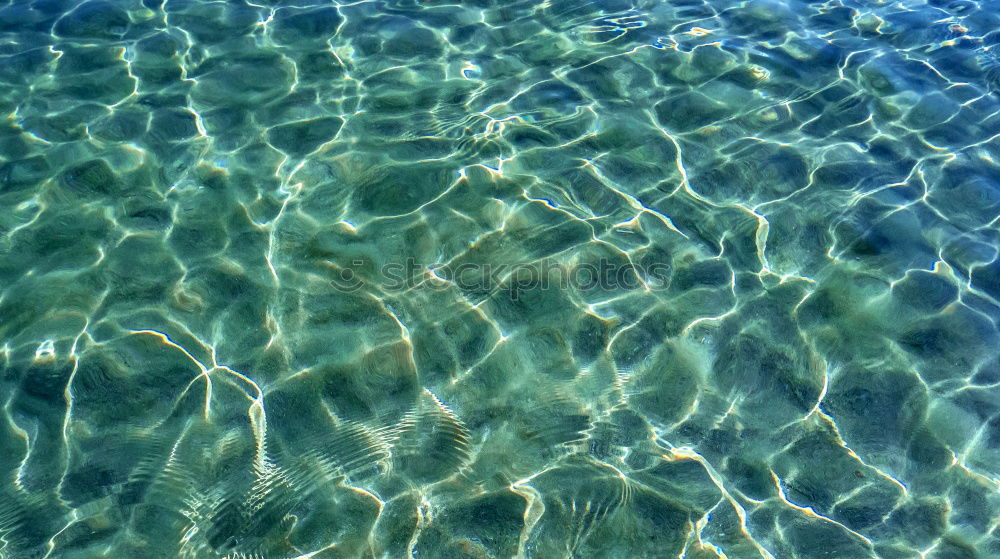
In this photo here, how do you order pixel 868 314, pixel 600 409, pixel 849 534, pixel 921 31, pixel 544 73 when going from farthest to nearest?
pixel 921 31
pixel 544 73
pixel 868 314
pixel 600 409
pixel 849 534

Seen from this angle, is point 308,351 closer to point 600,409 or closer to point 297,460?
point 297,460

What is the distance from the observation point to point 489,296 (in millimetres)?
4008

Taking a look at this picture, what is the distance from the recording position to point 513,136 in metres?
4.99

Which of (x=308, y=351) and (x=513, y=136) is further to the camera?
(x=513, y=136)

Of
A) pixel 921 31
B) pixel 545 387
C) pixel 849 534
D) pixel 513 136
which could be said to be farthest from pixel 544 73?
pixel 849 534

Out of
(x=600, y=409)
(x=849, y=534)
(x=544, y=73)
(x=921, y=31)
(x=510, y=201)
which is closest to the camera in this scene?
(x=849, y=534)

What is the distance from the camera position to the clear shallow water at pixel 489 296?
10.5 feet

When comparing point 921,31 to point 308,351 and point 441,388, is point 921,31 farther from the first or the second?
point 308,351

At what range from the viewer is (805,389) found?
3.69 meters

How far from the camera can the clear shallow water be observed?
3.20 metres

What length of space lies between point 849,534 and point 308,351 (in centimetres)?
275

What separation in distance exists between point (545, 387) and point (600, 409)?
0.30m

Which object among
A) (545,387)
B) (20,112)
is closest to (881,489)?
(545,387)

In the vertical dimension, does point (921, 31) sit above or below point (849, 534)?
above
